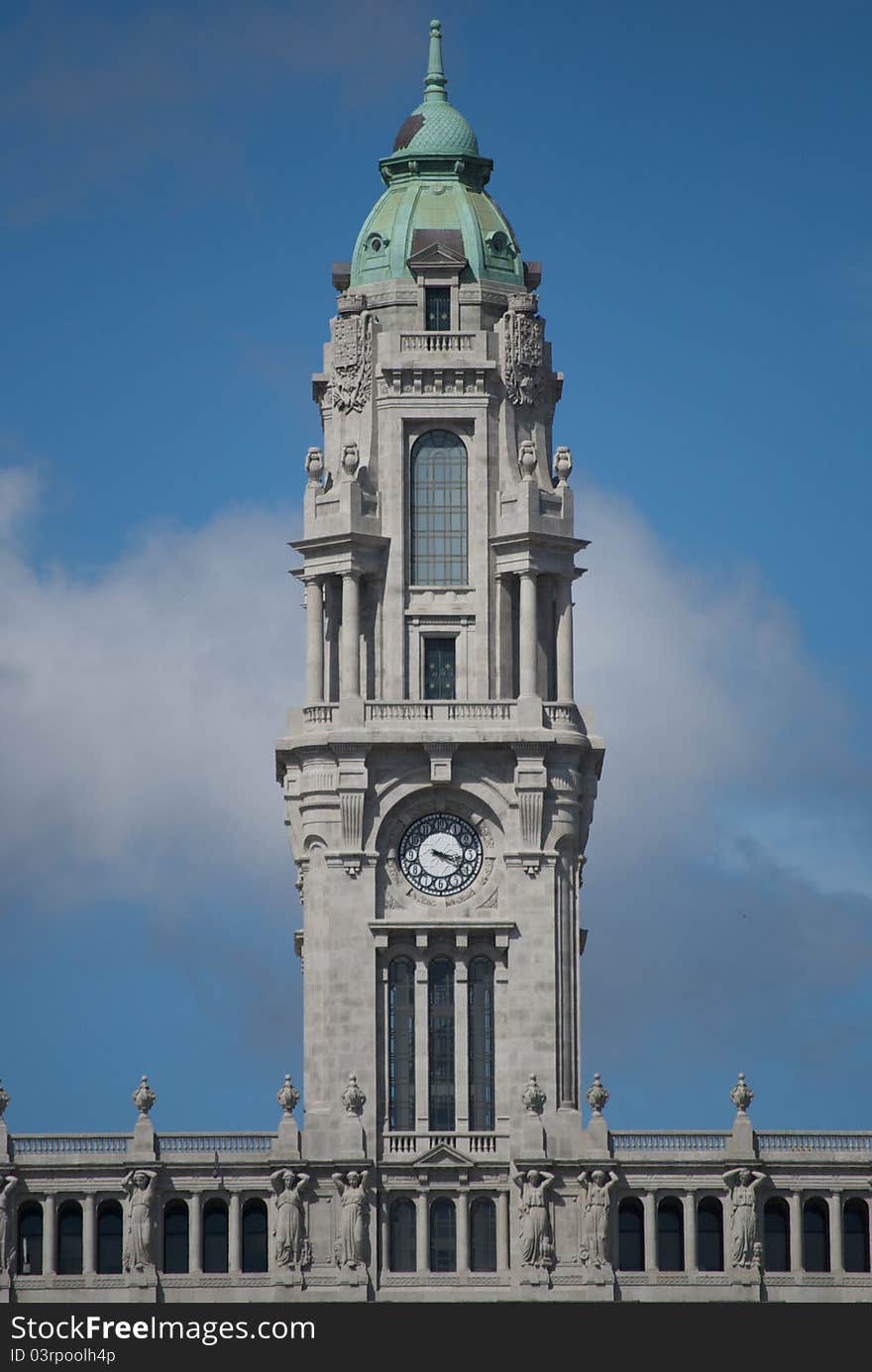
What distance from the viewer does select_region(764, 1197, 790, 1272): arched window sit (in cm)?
18888

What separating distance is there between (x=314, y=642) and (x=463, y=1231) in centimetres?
1879

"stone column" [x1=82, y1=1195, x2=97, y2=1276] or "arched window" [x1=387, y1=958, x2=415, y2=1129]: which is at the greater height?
"arched window" [x1=387, y1=958, x2=415, y2=1129]

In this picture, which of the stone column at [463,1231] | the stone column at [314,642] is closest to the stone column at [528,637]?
the stone column at [314,642]

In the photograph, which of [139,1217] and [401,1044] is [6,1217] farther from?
[401,1044]

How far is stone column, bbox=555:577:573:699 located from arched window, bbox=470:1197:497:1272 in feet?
52.1

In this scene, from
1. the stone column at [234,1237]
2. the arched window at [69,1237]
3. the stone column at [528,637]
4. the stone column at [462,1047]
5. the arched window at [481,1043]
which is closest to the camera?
the stone column at [234,1237]

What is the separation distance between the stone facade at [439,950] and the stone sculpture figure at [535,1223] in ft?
0.21

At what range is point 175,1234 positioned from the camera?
18938 centimetres

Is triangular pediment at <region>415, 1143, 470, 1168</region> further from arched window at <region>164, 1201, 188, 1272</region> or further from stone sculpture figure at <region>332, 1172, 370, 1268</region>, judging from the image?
arched window at <region>164, 1201, 188, 1272</region>

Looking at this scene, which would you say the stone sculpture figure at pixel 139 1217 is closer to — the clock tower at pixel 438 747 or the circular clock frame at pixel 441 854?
the clock tower at pixel 438 747

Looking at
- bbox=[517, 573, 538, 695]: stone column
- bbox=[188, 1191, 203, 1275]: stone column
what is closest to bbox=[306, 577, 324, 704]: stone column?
bbox=[517, 573, 538, 695]: stone column

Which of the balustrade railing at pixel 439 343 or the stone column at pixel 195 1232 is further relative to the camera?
the balustrade railing at pixel 439 343

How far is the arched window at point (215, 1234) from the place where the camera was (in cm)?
18912
